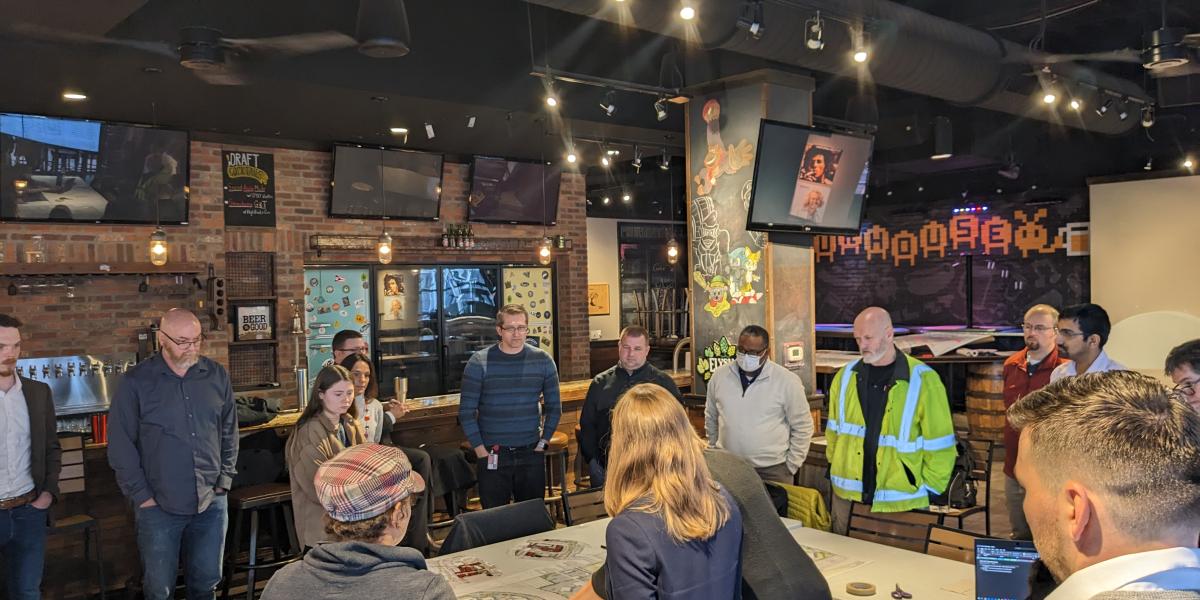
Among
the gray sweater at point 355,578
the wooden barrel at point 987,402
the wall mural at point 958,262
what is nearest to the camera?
the gray sweater at point 355,578

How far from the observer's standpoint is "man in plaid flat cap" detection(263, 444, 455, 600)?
1860 mm

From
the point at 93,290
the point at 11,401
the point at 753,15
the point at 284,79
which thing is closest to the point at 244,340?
the point at 93,290

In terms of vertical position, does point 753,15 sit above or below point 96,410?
above

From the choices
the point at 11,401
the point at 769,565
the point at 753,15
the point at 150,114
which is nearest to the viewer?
the point at 769,565

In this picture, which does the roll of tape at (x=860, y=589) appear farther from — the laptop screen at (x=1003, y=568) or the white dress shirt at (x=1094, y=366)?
the white dress shirt at (x=1094, y=366)

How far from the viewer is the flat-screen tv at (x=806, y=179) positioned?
6.08 metres

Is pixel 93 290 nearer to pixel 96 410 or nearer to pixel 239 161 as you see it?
pixel 96 410

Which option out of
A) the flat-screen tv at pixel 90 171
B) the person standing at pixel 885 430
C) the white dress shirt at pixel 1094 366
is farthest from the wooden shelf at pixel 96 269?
the white dress shirt at pixel 1094 366

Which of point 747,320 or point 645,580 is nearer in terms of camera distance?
point 645,580

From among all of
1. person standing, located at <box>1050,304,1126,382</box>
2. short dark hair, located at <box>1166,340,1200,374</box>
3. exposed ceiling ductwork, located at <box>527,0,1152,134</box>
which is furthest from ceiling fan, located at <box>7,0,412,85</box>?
short dark hair, located at <box>1166,340,1200,374</box>

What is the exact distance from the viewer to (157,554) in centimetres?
418

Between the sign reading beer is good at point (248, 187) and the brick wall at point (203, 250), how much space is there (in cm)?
7

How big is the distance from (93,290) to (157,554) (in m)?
4.51

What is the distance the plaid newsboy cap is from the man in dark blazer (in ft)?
9.38
